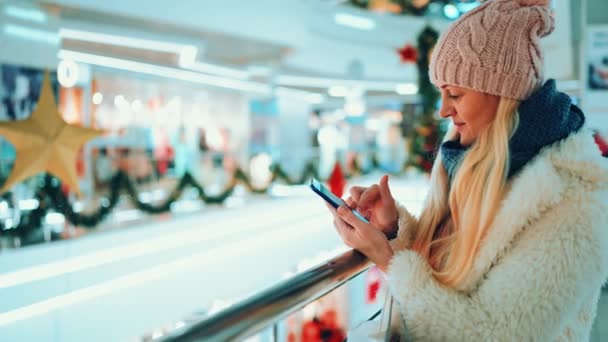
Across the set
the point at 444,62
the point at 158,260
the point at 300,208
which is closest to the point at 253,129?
the point at 300,208

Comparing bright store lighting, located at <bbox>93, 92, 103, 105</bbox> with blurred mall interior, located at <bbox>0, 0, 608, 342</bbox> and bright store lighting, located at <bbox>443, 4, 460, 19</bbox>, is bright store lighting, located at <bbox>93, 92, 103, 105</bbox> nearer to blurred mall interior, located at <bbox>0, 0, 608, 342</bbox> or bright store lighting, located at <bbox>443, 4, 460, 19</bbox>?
blurred mall interior, located at <bbox>0, 0, 608, 342</bbox>

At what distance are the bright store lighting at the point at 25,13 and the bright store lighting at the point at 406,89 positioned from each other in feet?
36.0

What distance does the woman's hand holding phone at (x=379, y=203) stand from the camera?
1.18 meters

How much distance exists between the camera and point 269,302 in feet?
2.32

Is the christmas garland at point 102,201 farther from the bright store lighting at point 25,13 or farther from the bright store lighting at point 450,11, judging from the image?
the bright store lighting at point 450,11

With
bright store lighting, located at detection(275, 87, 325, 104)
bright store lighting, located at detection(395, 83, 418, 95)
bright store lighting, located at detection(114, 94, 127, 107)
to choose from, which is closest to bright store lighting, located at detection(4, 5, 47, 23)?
bright store lighting, located at detection(114, 94, 127, 107)

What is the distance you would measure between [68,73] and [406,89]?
1080cm

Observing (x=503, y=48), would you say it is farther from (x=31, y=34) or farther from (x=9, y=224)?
(x=31, y=34)

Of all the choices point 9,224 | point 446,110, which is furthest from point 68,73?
point 446,110

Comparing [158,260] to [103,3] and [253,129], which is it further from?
[253,129]

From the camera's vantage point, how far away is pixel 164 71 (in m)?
9.80

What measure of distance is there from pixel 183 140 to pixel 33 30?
5.63 meters

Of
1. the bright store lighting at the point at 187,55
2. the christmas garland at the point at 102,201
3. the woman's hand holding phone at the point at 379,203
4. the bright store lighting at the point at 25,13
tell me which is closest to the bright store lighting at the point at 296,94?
the bright store lighting at the point at 187,55

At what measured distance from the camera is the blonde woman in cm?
80
